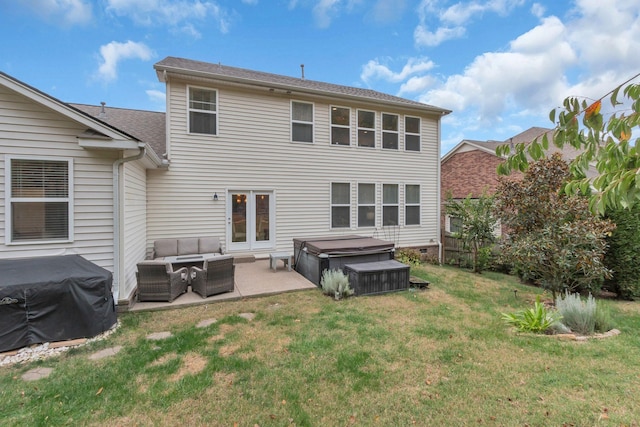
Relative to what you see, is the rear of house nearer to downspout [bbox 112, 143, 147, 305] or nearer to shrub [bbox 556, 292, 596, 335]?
downspout [bbox 112, 143, 147, 305]

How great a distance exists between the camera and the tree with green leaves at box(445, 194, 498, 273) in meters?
9.14

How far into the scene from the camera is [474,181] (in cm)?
1580

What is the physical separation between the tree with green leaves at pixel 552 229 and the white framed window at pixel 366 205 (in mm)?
4231

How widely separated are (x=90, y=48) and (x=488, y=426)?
1631cm

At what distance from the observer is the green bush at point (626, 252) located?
266 inches

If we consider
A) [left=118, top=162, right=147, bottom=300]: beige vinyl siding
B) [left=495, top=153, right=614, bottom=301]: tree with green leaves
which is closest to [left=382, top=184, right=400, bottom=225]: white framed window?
[left=495, top=153, right=614, bottom=301]: tree with green leaves

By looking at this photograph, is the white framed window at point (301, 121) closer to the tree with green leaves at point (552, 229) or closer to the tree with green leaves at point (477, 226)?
the tree with green leaves at point (477, 226)

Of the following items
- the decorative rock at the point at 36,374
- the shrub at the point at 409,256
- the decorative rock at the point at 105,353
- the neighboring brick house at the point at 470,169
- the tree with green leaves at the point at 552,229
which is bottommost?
the decorative rock at the point at 36,374

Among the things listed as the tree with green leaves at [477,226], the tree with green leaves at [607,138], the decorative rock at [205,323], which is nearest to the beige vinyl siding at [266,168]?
the tree with green leaves at [477,226]

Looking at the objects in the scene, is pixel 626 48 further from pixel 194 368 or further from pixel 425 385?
pixel 194 368

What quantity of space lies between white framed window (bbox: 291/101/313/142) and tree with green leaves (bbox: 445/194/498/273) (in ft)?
17.9

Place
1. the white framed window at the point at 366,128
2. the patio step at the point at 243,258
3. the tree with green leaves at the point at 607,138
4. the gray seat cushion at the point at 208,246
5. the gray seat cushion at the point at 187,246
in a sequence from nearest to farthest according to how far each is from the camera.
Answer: the tree with green leaves at the point at 607,138 → the gray seat cushion at the point at 187,246 → the gray seat cushion at the point at 208,246 → the patio step at the point at 243,258 → the white framed window at the point at 366,128

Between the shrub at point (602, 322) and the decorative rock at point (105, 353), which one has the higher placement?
the shrub at point (602, 322)

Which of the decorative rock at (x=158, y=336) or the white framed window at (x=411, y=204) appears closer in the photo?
the decorative rock at (x=158, y=336)
